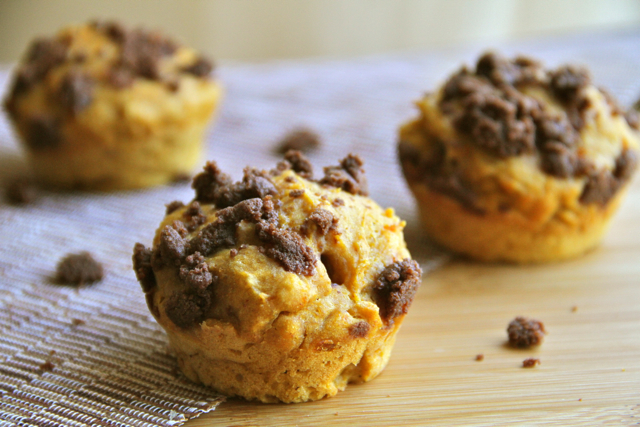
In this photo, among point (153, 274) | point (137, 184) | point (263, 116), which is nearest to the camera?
point (153, 274)

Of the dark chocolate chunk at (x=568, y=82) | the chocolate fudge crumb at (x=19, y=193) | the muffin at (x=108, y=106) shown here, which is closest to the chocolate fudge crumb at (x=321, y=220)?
the dark chocolate chunk at (x=568, y=82)

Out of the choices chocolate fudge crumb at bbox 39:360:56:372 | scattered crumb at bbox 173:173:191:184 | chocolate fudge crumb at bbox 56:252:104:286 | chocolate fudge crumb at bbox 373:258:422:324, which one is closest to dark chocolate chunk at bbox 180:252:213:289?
chocolate fudge crumb at bbox 373:258:422:324

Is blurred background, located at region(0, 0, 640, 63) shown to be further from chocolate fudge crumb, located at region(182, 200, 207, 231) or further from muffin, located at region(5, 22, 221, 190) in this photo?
chocolate fudge crumb, located at region(182, 200, 207, 231)

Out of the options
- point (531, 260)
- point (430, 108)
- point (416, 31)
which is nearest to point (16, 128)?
point (430, 108)

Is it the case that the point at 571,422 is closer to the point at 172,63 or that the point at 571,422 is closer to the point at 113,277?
the point at 113,277

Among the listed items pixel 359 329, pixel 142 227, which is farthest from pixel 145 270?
pixel 142 227

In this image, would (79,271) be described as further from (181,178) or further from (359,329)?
(359,329)
